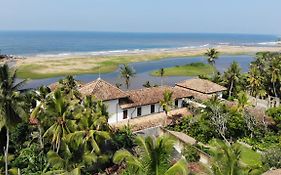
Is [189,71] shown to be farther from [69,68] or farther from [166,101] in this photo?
[166,101]

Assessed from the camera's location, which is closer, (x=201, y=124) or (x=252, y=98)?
(x=201, y=124)

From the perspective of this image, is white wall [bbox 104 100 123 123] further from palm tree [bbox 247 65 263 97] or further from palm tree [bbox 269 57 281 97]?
palm tree [bbox 269 57 281 97]

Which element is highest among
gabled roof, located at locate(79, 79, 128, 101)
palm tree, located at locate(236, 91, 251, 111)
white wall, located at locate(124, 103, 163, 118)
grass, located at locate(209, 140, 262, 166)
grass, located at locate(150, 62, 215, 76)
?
gabled roof, located at locate(79, 79, 128, 101)

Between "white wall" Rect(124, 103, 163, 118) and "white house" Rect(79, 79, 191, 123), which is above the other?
"white house" Rect(79, 79, 191, 123)

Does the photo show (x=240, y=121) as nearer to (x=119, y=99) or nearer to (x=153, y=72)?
(x=119, y=99)

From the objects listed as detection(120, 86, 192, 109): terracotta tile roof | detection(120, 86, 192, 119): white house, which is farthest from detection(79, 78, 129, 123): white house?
detection(120, 86, 192, 109): terracotta tile roof

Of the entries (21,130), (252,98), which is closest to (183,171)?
(21,130)

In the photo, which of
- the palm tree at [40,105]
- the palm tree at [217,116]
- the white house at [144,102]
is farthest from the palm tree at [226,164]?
the white house at [144,102]
